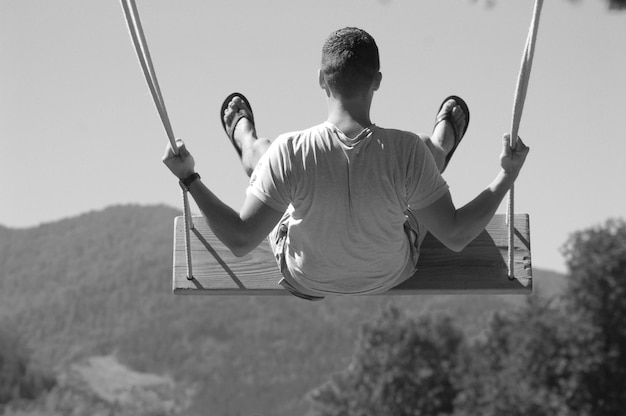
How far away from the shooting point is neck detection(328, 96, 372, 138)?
10.8 ft

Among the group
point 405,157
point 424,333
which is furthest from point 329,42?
point 424,333

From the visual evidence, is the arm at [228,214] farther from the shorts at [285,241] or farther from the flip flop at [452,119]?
the flip flop at [452,119]

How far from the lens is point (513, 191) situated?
3.73m

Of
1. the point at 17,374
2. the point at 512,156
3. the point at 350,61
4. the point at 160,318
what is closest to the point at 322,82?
the point at 350,61

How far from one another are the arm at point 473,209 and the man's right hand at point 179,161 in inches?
25.8

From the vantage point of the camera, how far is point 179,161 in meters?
3.28

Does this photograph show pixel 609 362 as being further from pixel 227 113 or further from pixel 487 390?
pixel 227 113

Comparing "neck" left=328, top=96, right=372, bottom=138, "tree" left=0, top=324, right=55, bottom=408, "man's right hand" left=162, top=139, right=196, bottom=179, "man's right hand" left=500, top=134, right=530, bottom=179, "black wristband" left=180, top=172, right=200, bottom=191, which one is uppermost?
"neck" left=328, top=96, right=372, bottom=138

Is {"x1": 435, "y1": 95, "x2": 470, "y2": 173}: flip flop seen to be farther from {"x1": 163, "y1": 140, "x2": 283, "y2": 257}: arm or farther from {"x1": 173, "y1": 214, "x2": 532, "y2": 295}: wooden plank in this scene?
{"x1": 163, "y1": 140, "x2": 283, "y2": 257}: arm

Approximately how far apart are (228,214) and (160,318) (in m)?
116

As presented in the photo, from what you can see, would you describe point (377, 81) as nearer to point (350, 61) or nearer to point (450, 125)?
point (350, 61)

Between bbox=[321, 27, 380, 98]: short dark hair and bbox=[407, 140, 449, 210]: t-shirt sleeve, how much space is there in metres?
0.23

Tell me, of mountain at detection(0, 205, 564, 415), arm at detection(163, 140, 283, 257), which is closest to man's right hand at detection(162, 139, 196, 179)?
arm at detection(163, 140, 283, 257)

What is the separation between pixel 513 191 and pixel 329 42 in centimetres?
83
